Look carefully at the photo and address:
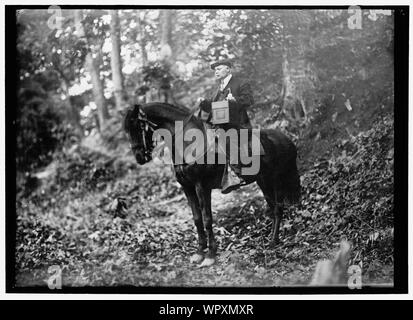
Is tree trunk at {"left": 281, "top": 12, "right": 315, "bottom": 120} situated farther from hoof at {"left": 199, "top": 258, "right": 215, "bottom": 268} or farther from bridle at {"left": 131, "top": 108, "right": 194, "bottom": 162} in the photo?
hoof at {"left": 199, "top": 258, "right": 215, "bottom": 268}

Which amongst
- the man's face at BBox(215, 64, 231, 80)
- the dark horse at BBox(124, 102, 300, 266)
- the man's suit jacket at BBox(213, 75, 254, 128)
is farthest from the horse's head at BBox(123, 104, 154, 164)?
the man's face at BBox(215, 64, 231, 80)

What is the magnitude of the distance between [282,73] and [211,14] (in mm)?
1059

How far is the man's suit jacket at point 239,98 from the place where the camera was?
747 cm

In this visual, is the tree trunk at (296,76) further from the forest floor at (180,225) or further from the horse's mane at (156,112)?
the horse's mane at (156,112)

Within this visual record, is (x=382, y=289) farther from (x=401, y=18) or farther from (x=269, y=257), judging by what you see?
(x=401, y=18)

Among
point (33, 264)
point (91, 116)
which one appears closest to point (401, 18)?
point (91, 116)

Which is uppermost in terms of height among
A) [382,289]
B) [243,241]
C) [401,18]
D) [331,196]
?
[401,18]

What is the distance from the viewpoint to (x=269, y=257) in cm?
748

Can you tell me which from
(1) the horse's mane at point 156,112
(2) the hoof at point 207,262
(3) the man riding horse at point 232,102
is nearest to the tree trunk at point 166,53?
(1) the horse's mane at point 156,112

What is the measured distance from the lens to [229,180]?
7.48 m

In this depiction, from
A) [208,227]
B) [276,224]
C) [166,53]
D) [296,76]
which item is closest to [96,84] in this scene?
[166,53]

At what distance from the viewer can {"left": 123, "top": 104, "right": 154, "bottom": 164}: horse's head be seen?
7438 millimetres

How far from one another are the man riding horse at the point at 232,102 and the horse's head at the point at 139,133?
0.65 m

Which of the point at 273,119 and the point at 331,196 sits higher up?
the point at 273,119
